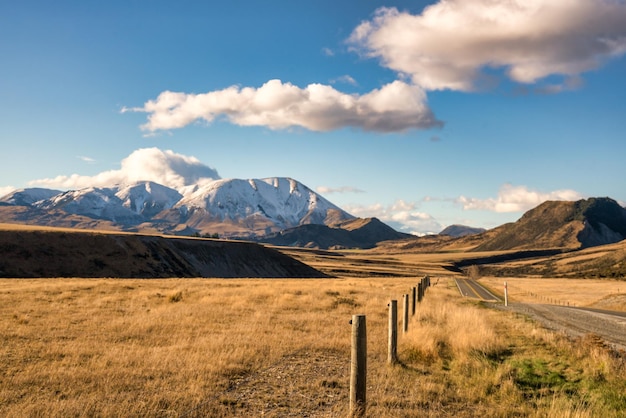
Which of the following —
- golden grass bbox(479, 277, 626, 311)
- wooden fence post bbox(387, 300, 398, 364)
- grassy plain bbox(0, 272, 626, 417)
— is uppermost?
wooden fence post bbox(387, 300, 398, 364)

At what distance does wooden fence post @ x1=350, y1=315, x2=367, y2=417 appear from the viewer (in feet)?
25.5

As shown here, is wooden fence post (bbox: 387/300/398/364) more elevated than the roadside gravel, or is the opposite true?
wooden fence post (bbox: 387/300/398/364)

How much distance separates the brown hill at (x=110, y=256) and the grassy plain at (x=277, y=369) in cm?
4873

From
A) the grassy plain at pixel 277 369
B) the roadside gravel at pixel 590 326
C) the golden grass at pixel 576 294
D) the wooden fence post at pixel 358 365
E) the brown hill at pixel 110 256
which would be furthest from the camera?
the brown hill at pixel 110 256

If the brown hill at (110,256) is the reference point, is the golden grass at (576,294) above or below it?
below

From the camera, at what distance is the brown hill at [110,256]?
61406mm

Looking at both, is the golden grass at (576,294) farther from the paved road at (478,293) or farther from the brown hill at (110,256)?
the brown hill at (110,256)

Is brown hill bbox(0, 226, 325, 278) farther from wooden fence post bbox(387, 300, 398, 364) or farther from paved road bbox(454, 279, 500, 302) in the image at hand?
wooden fence post bbox(387, 300, 398, 364)

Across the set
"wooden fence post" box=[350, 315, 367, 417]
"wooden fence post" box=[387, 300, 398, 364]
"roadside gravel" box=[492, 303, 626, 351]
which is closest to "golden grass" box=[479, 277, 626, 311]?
"roadside gravel" box=[492, 303, 626, 351]

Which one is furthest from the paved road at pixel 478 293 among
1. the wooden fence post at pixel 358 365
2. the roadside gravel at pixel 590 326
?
the wooden fence post at pixel 358 365

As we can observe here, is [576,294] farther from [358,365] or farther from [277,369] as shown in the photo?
[358,365]

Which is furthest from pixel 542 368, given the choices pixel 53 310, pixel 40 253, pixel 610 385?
pixel 40 253

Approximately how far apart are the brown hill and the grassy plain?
4873cm

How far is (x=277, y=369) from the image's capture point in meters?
11.1
